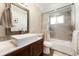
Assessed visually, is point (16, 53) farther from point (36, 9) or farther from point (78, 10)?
point (78, 10)

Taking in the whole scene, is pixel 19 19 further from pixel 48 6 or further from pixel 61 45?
pixel 61 45

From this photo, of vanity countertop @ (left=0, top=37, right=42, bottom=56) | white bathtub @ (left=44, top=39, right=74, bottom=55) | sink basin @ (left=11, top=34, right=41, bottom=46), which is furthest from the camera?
white bathtub @ (left=44, top=39, right=74, bottom=55)

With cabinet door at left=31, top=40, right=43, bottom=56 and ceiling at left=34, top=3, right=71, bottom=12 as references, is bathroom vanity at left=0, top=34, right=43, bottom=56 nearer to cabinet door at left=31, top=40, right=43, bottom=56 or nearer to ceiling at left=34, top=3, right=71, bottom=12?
cabinet door at left=31, top=40, right=43, bottom=56

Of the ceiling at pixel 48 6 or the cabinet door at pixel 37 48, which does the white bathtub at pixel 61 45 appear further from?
the ceiling at pixel 48 6

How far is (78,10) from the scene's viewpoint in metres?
1.06

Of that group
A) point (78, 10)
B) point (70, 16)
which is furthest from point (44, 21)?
point (78, 10)

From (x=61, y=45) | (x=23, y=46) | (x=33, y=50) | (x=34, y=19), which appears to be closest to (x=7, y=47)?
(x=23, y=46)

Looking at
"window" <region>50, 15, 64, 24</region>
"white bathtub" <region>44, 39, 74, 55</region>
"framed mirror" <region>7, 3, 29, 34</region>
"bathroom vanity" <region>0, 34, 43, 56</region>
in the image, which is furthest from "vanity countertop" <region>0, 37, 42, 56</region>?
"window" <region>50, 15, 64, 24</region>

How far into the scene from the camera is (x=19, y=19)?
105 centimetres

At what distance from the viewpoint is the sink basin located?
0.96 m

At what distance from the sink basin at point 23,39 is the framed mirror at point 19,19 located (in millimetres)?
57

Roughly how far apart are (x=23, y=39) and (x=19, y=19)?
0.74 feet

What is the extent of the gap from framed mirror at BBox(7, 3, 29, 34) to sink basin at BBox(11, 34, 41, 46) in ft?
0.19

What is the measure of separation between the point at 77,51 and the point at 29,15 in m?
0.67
